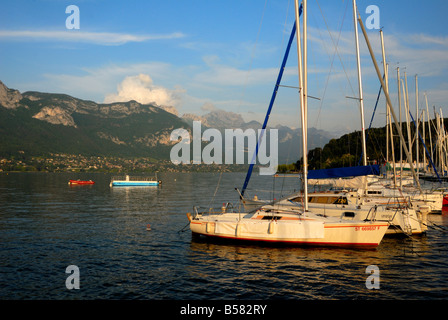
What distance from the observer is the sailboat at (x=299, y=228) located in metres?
22.4

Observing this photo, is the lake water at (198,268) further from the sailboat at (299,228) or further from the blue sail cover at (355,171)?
the blue sail cover at (355,171)

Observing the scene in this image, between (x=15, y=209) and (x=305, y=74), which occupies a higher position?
(x=305, y=74)

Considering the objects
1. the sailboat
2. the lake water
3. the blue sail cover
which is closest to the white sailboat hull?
the sailboat

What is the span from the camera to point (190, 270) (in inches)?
753

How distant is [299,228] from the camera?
22.6 meters

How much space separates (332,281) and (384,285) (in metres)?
2.30

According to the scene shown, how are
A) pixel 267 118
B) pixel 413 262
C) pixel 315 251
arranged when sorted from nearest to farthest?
pixel 413 262 → pixel 315 251 → pixel 267 118

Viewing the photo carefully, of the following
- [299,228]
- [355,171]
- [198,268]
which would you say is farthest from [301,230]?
[355,171]

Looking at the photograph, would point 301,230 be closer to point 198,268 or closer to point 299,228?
point 299,228

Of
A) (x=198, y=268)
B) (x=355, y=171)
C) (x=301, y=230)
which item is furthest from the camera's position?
(x=355, y=171)

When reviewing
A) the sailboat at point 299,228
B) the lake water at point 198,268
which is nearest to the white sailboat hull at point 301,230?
the sailboat at point 299,228
